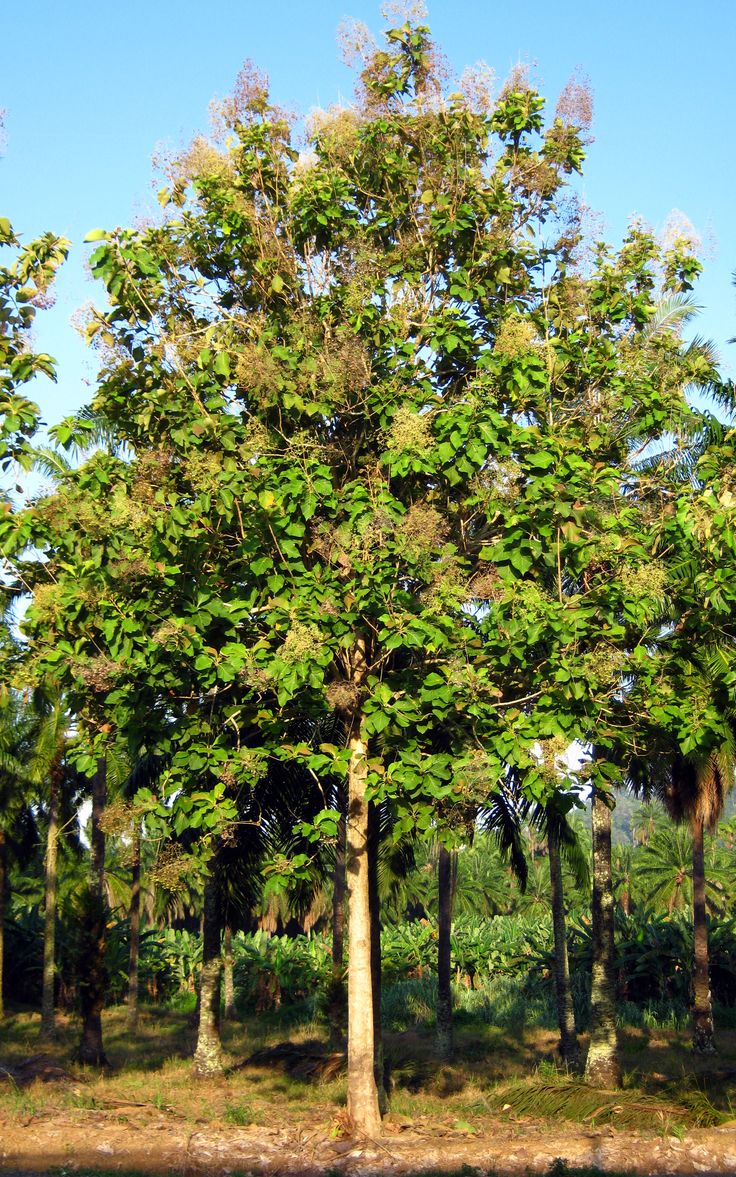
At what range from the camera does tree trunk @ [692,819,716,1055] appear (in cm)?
2372

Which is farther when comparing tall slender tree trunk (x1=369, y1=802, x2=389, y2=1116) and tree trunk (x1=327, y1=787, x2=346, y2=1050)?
tree trunk (x1=327, y1=787, x2=346, y2=1050)

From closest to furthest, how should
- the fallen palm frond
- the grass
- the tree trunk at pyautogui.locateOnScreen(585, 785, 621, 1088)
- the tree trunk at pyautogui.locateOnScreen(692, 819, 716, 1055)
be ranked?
the fallen palm frond
the grass
the tree trunk at pyautogui.locateOnScreen(585, 785, 621, 1088)
the tree trunk at pyautogui.locateOnScreen(692, 819, 716, 1055)

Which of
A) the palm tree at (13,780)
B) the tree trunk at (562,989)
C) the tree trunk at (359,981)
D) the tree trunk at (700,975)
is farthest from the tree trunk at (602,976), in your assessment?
A: the palm tree at (13,780)

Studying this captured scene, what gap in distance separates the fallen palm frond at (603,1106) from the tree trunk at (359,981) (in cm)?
311

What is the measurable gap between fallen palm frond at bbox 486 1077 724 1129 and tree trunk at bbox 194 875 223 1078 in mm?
6547

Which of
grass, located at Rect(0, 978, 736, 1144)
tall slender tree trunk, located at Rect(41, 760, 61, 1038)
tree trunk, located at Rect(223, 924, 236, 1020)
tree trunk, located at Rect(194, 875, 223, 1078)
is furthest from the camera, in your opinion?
tree trunk, located at Rect(223, 924, 236, 1020)

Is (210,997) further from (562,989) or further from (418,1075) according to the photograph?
(562,989)

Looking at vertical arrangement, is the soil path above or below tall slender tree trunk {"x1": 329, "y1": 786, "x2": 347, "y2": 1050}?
below

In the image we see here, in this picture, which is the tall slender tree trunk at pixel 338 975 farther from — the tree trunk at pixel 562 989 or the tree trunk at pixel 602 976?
the tree trunk at pixel 602 976

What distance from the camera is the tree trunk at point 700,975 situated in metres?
23.7

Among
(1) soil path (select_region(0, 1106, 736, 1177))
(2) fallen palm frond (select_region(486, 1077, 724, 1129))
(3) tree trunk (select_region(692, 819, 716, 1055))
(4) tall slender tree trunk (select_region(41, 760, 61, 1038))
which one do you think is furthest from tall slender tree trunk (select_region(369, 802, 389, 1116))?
(4) tall slender tree trunk (select_region(41, 760, 61, 1038))

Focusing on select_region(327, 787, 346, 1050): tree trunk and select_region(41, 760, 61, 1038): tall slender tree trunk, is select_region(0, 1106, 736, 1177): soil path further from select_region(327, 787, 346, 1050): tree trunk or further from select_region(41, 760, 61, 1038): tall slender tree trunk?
select_region(41, 760, 61, 1038): tall slender tree trunk

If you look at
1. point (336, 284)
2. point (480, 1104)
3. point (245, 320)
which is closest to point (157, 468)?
point (245, 320)

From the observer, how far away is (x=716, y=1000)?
102 ft
